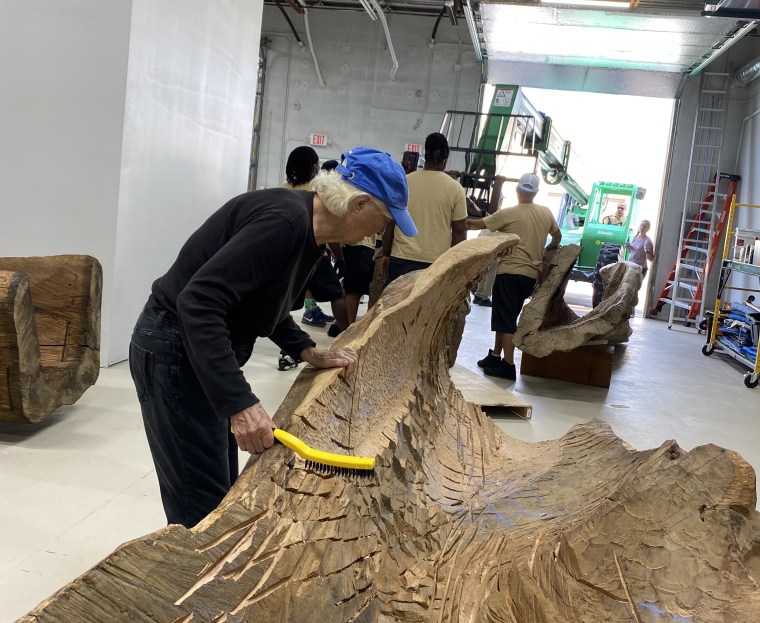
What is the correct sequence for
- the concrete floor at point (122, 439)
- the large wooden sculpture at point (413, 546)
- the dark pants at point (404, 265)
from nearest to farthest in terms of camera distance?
1. the large wooden sculpture at point (413, 546)
2. the concrete floor at point (122, 439)
3. the dark pants at point (404, 265)

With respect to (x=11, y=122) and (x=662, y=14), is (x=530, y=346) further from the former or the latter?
(x=662, y=14)

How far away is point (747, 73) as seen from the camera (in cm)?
995

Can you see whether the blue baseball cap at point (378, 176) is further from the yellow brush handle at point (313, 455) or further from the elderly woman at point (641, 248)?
the elderly woman at point (641, 248)

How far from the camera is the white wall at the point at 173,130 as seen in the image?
4.21 meters

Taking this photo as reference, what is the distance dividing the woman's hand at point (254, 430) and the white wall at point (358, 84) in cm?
1019

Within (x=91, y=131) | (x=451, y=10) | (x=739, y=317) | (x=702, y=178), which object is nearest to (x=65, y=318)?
(x=91, y=131)

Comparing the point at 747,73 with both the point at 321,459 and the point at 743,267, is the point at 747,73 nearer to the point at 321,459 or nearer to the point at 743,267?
the point at 743,267

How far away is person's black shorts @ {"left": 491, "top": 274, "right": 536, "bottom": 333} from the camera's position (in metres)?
5.03

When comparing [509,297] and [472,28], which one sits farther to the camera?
[472,28]

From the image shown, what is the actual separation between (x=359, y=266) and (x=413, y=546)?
12.5ft

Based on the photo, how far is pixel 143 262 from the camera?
178 inches

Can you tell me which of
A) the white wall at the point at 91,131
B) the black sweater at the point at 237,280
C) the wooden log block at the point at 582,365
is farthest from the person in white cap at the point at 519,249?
the black sweater at the point at 237,280

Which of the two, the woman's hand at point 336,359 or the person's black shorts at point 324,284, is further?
the person's black shorts at point 324,284

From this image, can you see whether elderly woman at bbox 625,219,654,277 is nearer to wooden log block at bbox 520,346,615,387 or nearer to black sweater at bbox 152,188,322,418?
wooden log block at bbox 520,346,615,387
